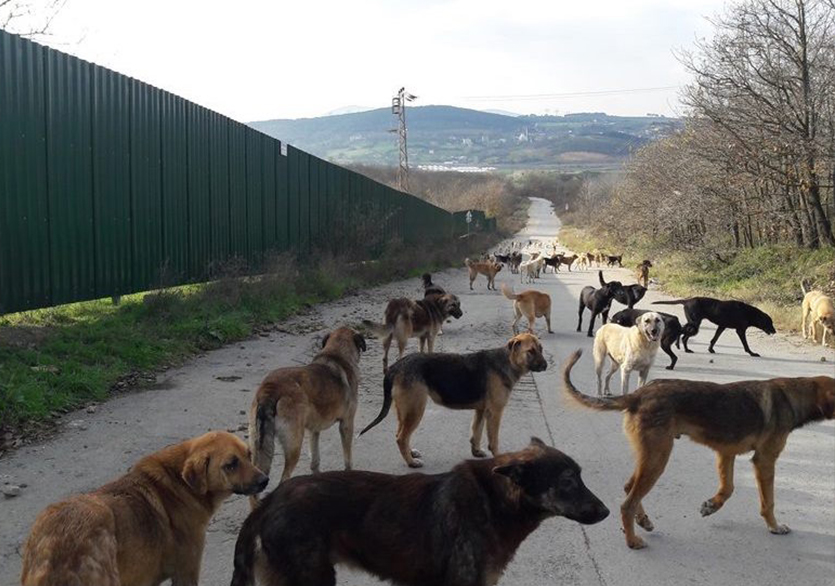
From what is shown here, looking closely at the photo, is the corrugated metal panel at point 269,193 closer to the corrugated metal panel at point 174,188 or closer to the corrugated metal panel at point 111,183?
the corrugated metal panel at point 174,188

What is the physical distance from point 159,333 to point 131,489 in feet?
23.2

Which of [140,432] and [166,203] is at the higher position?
[166,203]

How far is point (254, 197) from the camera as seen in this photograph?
59.9ft

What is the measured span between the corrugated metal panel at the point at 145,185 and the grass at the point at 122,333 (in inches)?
26.0

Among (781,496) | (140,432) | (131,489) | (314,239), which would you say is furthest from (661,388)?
(314,239)

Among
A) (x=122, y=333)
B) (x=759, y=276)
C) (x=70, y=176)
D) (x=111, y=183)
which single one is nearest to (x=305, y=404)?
(x=122, y=333)

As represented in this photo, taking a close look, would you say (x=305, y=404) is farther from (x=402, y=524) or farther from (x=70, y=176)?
(x=70, y=176)

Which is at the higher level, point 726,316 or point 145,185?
point 145,185

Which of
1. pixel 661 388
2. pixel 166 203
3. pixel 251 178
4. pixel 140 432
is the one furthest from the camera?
pixel 251 178

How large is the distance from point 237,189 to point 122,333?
323 inches

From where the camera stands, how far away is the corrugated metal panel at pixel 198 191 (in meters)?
14.7

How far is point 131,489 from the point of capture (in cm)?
365

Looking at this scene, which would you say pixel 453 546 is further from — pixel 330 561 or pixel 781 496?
pixel 781 496

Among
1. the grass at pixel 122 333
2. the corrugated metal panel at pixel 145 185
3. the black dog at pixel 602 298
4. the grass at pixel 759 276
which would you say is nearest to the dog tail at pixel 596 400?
the grass at pixel 122 333
